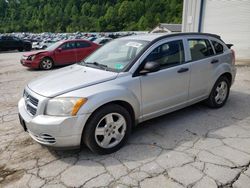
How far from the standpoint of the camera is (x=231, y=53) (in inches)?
201

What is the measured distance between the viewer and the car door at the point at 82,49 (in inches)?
455

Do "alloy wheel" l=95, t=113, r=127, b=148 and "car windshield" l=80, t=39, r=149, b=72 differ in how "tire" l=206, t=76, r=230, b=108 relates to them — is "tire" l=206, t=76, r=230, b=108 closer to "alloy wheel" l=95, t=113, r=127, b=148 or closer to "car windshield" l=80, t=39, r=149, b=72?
"car windshield" l=80, t=39, r=149, b=72

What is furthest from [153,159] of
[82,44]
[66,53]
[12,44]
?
[12,44]

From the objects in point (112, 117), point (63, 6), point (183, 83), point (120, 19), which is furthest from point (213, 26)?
point (63, 6)

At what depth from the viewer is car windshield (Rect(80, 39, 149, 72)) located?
3672 millimetres

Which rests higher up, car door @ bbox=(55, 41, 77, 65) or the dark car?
car door @ bbox=(55, 41, 77, 65)

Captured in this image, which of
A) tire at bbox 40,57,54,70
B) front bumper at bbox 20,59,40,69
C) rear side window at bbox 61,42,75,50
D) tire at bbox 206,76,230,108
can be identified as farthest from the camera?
rear side window at bbox 61,42,75,50

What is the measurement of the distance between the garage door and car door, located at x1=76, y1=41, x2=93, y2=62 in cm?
740

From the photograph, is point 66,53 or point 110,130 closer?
point 110,130

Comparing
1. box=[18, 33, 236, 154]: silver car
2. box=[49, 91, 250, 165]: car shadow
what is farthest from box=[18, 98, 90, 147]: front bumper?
box=[49, 91, 250, 165]: car shadow

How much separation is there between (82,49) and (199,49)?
8.15m

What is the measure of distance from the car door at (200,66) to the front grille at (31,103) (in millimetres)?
2594

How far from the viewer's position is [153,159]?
321 cm

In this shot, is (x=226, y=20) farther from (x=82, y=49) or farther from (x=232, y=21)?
(x=82, y=49)
